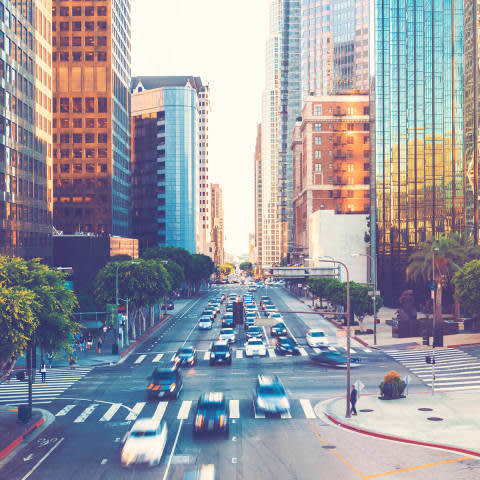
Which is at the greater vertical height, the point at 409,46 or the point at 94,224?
the point at 409,46

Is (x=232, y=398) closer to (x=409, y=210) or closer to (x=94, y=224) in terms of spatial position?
(x=409, y=210)

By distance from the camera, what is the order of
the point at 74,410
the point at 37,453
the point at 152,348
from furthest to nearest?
1. the point at 152,348
2. the point at 74,410
3. the point at 37,453

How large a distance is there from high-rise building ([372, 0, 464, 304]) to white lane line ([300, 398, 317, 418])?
71651mm

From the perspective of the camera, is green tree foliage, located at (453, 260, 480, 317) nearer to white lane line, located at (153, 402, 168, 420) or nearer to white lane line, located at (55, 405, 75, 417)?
white lane line, located at (153, 402, 168, 420)

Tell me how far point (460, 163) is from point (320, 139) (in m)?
49.1

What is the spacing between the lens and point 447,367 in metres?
49.2

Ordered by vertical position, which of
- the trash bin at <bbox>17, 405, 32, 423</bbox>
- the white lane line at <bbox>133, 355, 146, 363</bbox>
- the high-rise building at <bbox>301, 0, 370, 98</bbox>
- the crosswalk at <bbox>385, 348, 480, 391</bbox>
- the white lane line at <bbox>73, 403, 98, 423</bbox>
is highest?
the high-rise building at <bbox>301, 0, 370, 98</bbox>

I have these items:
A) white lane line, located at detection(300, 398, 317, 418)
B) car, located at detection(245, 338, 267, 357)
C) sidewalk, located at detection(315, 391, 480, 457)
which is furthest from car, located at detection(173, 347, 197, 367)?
sidewalk, located at detection(315, 391, 480, 457)

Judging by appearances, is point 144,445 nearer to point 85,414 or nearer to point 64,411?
point 85,414

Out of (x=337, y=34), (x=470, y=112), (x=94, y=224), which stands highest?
(x=337, y=34)

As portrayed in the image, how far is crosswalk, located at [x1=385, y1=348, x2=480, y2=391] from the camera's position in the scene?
140 feet

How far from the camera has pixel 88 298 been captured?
80438 millimetres

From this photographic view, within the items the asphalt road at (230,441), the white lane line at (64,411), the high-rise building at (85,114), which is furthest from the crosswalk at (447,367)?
the high-rise building at (85,114)

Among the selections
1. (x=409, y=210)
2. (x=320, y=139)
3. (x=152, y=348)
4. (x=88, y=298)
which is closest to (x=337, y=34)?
(x=320, y=139)
